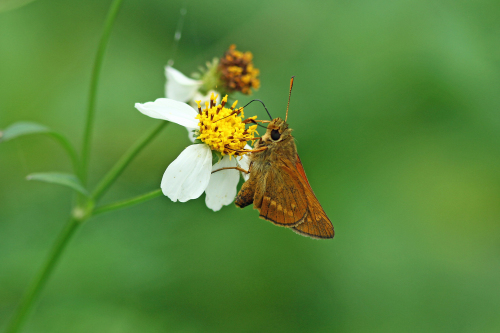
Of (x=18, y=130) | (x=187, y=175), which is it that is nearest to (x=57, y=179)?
(x=18, y=130)

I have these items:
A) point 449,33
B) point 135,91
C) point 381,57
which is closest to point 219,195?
point 135,91

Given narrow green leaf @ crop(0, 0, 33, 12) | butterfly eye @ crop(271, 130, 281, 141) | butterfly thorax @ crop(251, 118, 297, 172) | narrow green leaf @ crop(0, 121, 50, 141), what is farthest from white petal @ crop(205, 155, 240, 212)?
narrow green leaf @ crop(0, 0, 33, 12)

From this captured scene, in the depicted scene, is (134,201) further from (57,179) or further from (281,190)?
(281,190)

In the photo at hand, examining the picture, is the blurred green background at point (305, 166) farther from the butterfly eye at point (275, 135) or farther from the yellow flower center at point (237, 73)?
the butterfly eye at point (275, 135)

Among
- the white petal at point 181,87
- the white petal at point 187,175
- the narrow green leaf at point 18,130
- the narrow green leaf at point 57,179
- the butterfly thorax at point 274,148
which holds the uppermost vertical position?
the white petal at point 181,87

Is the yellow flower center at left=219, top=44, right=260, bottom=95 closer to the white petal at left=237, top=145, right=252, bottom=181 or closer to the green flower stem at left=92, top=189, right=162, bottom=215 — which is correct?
the white petal at left=237, top=145, right=252, bottom=181

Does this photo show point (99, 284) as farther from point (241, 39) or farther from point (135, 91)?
point (241, 39)

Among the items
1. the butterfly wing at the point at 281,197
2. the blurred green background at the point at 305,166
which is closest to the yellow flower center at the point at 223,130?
the butterfly wing at the point at 281,197
